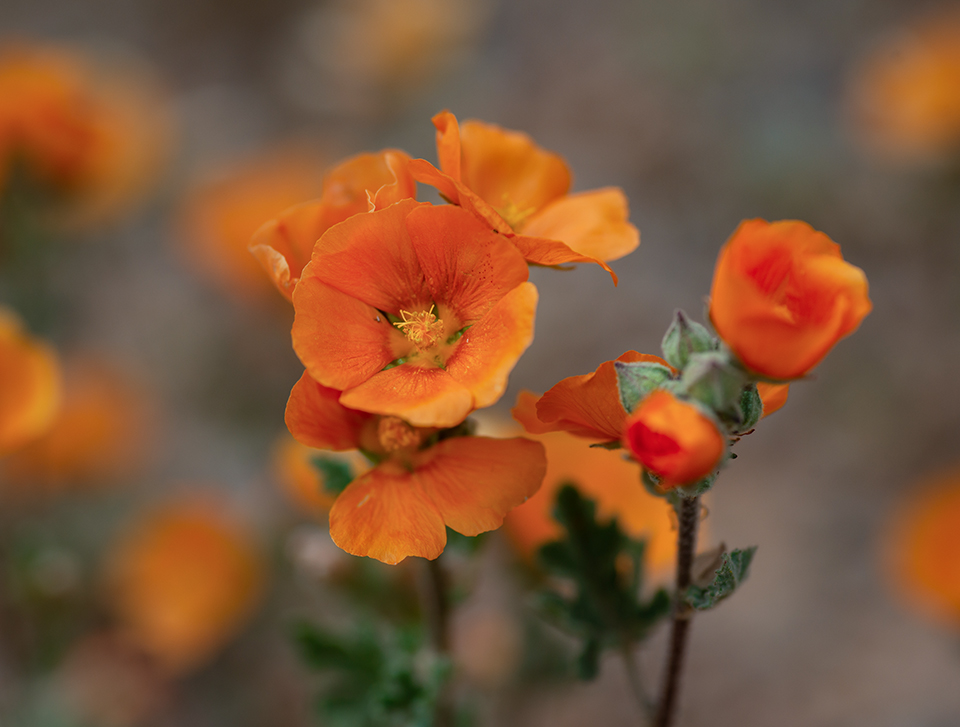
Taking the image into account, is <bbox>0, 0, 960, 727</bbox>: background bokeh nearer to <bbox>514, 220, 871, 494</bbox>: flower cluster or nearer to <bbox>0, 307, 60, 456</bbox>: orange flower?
<bbox>0, 307, 60, 456</bbox>: orange flower

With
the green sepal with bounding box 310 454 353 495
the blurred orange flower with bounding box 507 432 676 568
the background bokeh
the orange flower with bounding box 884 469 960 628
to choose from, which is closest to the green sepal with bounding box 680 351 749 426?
the green sepal with bounding box 310 454 353 495

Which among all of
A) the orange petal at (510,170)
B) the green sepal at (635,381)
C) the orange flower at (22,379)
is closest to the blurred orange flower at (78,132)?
the orange flower at (22,379)

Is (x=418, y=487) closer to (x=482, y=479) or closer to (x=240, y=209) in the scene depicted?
(x=482, y=479)

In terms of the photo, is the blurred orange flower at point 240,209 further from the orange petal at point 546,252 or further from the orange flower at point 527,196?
the orange petal at point 546,252

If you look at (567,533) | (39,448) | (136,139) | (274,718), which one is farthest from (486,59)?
(567,533)

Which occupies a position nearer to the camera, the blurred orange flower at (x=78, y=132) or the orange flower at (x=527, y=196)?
the orange flower at (x=527, y=196)

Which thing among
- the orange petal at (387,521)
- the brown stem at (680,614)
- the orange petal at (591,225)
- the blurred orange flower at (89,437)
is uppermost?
the orange petal at (591,225)
